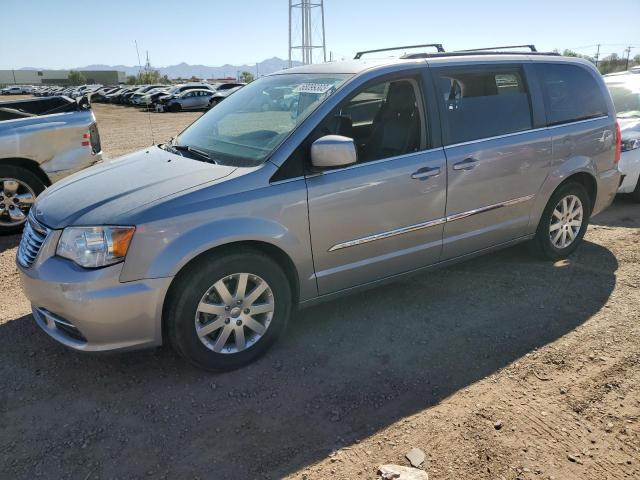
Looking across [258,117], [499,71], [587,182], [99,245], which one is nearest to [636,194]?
[587,182]

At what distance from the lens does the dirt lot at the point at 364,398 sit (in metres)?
→ 2.55

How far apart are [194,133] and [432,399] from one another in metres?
2.68

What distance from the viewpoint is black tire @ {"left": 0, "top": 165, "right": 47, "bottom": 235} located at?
6027 mm

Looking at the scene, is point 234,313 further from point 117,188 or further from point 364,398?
point 117,188

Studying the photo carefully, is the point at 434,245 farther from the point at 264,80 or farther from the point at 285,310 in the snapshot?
the point at 264,80

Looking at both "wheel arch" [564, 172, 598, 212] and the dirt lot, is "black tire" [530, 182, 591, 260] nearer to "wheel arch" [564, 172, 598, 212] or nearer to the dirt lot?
"wheel arch" [564, 172, 598, 212]

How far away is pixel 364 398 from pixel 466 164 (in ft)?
6.37

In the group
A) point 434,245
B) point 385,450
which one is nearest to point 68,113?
point 434,245

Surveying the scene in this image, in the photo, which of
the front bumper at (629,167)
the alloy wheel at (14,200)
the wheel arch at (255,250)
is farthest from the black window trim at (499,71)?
the alloy wheel at (14,200)

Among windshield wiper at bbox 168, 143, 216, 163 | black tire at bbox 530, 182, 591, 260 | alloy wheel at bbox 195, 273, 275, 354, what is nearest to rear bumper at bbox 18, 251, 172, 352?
alloy wheel at bbox 195, 273, 275, 354

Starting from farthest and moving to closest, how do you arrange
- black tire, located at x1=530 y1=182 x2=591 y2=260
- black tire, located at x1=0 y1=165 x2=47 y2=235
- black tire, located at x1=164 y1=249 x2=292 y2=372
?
black tire, located at x1=0 y1=165 x2=47 y2=235, black tire, located at x1=530 y1=182 x2=591 y2=260, black tire, located at x1=164 y1=249 x2=292 y2=372

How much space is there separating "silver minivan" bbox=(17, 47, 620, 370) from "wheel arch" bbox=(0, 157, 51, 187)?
9.39 ft

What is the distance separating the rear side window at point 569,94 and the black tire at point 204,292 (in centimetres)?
287

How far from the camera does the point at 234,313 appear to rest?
322cm
